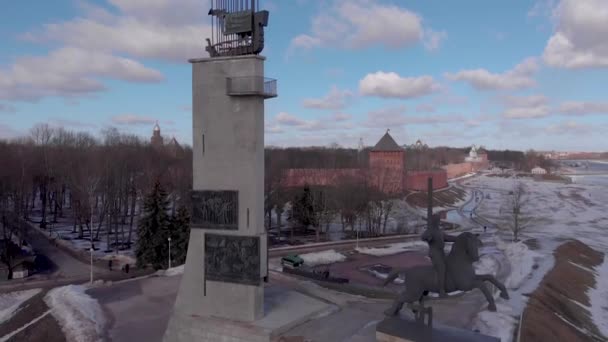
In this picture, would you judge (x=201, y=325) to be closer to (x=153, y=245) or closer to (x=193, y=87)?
(x=193, y=87)

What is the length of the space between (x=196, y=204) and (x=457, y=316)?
9.94 metres

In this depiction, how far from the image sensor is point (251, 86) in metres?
13.8

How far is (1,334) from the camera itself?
1631 cm

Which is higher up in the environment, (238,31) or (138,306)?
(238,31)

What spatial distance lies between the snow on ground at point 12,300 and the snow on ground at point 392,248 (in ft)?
67.1

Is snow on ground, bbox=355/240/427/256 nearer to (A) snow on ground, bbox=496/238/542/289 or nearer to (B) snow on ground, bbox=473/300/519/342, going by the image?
(A) snow on ground, bbox=496/238/542/289

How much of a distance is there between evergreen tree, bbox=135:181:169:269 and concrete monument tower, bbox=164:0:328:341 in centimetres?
1223

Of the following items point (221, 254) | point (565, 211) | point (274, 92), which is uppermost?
point (274, 92)

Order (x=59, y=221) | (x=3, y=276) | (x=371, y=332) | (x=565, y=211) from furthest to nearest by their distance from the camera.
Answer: (x=565, y=211) → (x=59, y=221) → (x=3, y=276) → (x=371, y=332)

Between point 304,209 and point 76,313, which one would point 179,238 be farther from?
point 304,209

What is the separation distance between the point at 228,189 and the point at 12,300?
44.8 ft

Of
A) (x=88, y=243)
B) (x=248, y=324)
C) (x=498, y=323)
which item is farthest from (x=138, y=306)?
(x=88, y=243)

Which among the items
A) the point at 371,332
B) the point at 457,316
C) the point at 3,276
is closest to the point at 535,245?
the point at 457,316

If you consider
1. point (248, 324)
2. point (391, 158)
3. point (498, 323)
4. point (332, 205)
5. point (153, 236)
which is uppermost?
point (391, 158)
